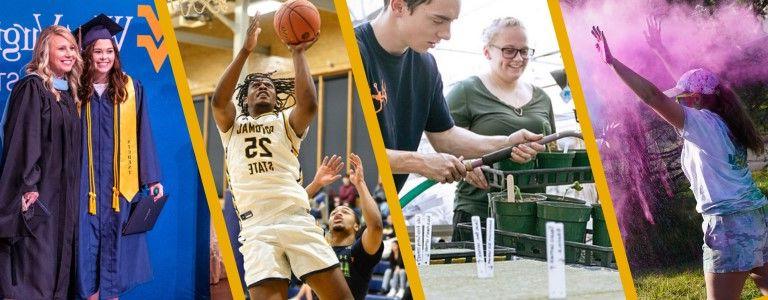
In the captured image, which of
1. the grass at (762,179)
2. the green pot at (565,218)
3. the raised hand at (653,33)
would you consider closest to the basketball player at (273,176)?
the green pot at (565,218)

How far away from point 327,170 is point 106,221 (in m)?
0.81

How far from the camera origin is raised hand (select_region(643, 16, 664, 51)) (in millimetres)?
3410

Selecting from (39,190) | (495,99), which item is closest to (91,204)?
(39,190)

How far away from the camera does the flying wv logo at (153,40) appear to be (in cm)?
303

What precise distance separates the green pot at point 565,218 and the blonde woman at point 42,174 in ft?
5.34

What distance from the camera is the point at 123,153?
117 inches

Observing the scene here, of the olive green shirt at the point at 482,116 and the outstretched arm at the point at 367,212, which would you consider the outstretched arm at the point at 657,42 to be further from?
the outstretched arm at the point at 367,212

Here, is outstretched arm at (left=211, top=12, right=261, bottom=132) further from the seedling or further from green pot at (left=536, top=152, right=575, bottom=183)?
the seedling

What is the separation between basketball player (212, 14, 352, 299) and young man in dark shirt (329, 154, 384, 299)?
0.07 meters

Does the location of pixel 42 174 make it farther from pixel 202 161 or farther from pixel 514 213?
pixel 514 213

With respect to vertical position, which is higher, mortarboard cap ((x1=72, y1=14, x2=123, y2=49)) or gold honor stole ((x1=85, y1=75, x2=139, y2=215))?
mortarboard cap ((x1=72, y1=14, x2=123, y2=49))

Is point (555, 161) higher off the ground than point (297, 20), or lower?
lower

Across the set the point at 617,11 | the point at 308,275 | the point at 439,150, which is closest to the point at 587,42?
the point at 617,11

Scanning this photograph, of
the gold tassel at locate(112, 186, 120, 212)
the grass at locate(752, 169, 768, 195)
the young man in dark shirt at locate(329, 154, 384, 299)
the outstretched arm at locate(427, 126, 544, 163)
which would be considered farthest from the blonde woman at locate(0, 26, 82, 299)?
the grass at locate(752, 169, 768, 195)
